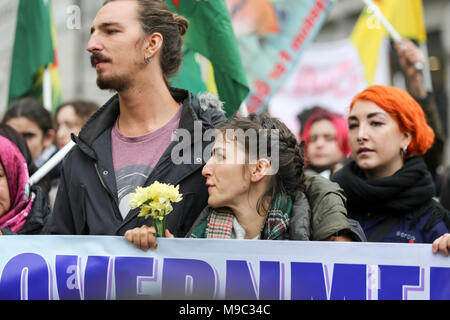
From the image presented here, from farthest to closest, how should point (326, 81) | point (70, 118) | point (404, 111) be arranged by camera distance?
point (326, 81) < point (70, 118) < point (404, 111)

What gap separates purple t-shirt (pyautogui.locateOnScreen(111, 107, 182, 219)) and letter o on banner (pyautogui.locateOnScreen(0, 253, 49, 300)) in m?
0.42

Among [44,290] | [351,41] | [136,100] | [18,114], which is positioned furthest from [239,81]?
[351,41]

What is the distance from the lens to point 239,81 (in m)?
3.80

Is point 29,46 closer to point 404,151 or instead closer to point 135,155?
point 135,155

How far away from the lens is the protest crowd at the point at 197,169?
2818 millimetres

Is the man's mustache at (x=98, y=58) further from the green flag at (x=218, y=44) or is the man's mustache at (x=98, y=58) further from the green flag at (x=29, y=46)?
the green flag at (x=29, y=46)

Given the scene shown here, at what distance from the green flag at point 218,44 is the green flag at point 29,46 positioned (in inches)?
70.4

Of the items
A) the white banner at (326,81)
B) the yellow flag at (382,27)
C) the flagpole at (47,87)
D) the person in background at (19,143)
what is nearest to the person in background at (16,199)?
the person in background at (19,143)

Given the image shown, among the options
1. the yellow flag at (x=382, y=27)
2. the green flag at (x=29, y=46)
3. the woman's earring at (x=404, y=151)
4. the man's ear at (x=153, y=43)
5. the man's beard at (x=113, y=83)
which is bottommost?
Result: the woman's earring at (x=404, y=151)

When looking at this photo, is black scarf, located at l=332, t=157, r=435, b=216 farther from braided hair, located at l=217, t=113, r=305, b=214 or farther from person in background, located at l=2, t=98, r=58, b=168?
person in background, located at l=2, t=98, r=58, b=168

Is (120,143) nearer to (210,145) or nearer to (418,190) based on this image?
(210,145)

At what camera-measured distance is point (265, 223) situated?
110 inches

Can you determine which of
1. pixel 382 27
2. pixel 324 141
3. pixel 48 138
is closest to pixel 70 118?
pixel 48 138

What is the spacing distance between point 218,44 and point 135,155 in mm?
1171
